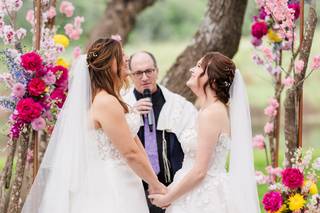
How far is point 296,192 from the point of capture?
195 inches

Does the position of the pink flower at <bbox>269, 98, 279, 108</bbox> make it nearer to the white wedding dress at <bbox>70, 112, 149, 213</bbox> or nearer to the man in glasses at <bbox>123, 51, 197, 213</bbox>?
the man in glasses at <bbox>123, 51, 197, 213</bbox>

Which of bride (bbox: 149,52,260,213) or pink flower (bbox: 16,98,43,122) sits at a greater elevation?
pink flower (bbox: 16,98,43,122)

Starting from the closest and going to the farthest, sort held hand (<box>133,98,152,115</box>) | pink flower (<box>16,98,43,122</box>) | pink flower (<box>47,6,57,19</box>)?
pink flower (<box>16,98,43,122</box>) → held hand (<box>133,98,152,115</box>) → pink flower (<box>47,6,57,19</box>)

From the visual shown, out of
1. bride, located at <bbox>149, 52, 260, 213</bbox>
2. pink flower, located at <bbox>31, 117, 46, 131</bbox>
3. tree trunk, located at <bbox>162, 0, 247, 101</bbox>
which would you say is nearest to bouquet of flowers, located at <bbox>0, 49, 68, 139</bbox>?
pink flower, located at <bbox>31, 117, 46, 131</bbox>

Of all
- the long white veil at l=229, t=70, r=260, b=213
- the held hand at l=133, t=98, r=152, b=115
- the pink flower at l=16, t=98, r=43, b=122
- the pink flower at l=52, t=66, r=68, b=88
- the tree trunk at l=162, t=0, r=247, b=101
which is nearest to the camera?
the long white veil at l=229, t=70, r=260, b=213

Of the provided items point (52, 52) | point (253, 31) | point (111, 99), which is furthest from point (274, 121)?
point (111, 99)

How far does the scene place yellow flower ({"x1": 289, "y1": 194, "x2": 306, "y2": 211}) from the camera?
4.86 meters

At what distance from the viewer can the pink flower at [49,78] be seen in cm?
460

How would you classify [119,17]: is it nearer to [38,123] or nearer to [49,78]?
[49,78]

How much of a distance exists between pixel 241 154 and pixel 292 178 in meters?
0.83

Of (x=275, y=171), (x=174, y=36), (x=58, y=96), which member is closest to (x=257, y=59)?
(x=275, y=171)

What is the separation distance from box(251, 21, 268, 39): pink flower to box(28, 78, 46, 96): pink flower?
237 cm

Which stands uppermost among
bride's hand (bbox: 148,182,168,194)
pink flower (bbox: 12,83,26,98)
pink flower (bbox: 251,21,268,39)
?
pink flower (bbox: 251,21,268,39)

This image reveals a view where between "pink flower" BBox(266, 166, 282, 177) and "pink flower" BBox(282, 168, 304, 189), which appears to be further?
"pink flower" BBox(266, 166, 282, 177)
